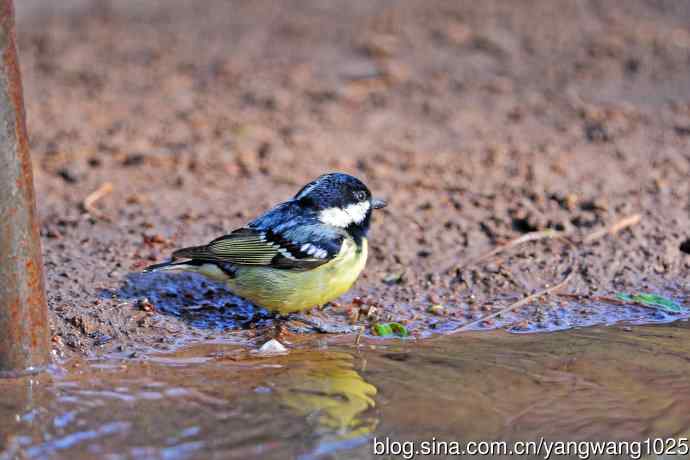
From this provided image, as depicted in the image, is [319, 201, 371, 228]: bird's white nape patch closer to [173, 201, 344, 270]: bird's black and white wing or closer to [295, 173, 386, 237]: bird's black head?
[295, 173, 386, 237]: bird's black head

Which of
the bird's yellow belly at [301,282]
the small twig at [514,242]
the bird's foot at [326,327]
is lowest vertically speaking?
the bird's foot at [326,327]

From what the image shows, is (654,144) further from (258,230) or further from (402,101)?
(258,230)

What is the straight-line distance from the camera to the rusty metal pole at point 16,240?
4.58m

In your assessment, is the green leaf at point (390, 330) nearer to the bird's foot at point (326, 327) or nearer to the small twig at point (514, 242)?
the bird's foot at point (326, 327)

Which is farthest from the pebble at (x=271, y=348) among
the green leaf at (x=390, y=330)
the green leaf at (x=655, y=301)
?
the green leaf at (x=655, y=301)

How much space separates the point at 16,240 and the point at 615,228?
501cm

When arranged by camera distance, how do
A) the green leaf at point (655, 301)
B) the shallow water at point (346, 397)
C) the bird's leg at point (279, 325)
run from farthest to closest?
the green leaf at point (655, 301)
the bird's leg at point (279, 325)
the shallow water at point (346, 397)

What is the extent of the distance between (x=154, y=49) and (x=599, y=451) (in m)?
9.28

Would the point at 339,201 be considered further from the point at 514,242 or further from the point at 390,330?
the point at 514,242

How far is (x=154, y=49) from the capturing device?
39.6ft

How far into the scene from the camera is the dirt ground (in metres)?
6.75

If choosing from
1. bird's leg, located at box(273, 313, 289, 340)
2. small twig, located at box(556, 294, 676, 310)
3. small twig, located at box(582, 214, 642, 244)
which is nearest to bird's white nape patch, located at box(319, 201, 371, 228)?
Result: bird's leg, located at box(273, 313, 289, 340)

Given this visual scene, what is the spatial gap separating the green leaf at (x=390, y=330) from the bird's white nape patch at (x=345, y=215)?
809mm

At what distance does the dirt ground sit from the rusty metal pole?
0.73 meters
